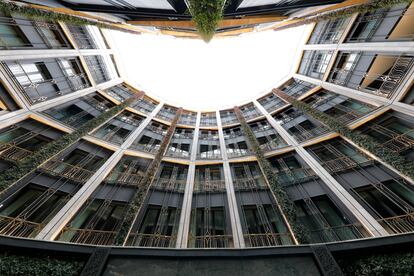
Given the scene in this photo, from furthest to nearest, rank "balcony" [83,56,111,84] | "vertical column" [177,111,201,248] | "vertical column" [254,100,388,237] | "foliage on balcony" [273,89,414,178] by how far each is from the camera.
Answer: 1. "balcony" [83,56,111,84]
2. "vertical column" [177,111,201,248]
3. "foliage on balcony" [273,89,414,178]
4. "vertical column" [254,100,388,237]

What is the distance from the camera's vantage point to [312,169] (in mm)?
12742

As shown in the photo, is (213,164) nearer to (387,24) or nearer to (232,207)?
(232,207)

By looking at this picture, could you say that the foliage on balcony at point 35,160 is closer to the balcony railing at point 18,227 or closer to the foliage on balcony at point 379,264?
the balcony railing at point 18,227

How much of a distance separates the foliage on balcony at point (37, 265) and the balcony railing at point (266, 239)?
30.2 ft

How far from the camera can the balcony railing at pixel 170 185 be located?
14.2 m

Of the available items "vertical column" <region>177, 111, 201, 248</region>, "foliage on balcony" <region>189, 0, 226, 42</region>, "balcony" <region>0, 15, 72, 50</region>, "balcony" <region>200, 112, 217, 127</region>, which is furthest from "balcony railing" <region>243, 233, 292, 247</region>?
"balcony" <region>0, 15, 72, 50</region>

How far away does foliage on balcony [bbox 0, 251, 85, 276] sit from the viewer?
4.92m

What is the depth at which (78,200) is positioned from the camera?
10.6 metres

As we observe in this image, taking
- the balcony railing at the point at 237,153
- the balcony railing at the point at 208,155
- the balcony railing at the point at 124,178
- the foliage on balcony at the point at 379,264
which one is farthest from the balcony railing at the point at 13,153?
the foliage on balcony at the point at 379,264

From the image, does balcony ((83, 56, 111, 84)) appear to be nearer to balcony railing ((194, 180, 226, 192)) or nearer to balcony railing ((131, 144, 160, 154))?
balcony railing ((131, 144, 160, 154))

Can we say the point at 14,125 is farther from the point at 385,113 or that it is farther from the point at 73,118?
the point at 385,113

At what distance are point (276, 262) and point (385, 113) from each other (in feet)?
47.1

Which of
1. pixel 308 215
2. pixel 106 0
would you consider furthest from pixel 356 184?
pixel 106 0

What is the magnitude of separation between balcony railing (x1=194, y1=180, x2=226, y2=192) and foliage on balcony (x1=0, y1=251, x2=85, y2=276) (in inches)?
391
